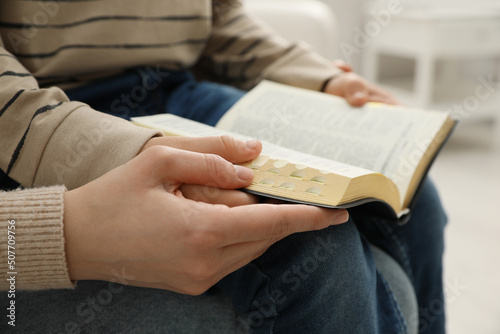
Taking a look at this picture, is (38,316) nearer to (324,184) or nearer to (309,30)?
(324,184)

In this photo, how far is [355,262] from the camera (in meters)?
0.46

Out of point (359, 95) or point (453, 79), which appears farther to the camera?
point (453, 79)

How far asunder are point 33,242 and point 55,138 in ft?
0.38

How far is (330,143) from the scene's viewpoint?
59cm

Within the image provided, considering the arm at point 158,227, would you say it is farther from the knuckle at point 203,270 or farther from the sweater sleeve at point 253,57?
the sweater sleeve at point 253,57

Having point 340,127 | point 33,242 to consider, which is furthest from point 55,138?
point 340,127

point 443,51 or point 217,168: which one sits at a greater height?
point 217,168

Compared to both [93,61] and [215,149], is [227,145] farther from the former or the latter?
[93,61]

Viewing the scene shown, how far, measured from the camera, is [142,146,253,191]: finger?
0.39 meters

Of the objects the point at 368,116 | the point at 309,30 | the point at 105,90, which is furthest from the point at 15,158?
the point at 309,30

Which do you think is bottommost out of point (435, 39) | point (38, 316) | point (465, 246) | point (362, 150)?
point (465, 246)

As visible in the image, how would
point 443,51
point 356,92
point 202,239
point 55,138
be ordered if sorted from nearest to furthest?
1. point 202,239
2. point 55,138
3. point 356,92
4. point 443,51

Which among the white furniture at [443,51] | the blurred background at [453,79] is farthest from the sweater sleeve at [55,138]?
the white furniture at [443,51]

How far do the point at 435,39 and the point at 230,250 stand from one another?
175 cm
